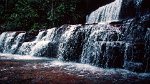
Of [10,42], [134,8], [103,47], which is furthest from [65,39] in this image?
[10,42]

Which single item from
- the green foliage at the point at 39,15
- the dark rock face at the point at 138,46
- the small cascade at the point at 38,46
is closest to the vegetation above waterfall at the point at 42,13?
the green foliage at the point at 39,15

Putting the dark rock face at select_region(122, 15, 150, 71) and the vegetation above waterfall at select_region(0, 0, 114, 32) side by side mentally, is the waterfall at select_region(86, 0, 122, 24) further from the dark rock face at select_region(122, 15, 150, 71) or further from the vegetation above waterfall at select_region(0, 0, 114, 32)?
the dark rock face at select_region(122, 15, 150, 71)

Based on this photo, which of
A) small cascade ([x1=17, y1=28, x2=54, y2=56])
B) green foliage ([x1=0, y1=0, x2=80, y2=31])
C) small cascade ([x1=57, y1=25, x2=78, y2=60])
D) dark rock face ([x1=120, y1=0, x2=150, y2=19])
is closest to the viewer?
dark rock face ([x1=120, y1=0, x2=150, y2=19])

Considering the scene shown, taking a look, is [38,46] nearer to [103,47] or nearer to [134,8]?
[134,8]

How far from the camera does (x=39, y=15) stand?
2311 centimetres

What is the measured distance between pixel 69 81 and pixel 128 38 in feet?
11.3

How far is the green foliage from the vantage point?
21219 mm

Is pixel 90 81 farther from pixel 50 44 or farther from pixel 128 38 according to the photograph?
pixel 50 44

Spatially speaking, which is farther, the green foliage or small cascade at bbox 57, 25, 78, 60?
the green foliage

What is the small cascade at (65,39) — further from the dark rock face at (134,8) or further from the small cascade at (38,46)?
the dark rock face at (134,8)

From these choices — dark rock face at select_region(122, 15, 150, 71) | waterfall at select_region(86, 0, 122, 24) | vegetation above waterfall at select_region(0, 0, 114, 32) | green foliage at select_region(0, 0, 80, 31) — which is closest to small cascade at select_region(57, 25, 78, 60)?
waterfall at select_region(86, 0, 122, 24)

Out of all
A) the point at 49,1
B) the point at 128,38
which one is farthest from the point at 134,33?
the point at 49,1

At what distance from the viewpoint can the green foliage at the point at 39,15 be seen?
835 inches

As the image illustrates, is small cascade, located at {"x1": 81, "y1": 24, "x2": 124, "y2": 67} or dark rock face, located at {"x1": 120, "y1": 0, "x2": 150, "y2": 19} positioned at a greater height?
dark rock face, located at {"x1": 120, "y1": 0, "x2": 150, "y2": 19}
